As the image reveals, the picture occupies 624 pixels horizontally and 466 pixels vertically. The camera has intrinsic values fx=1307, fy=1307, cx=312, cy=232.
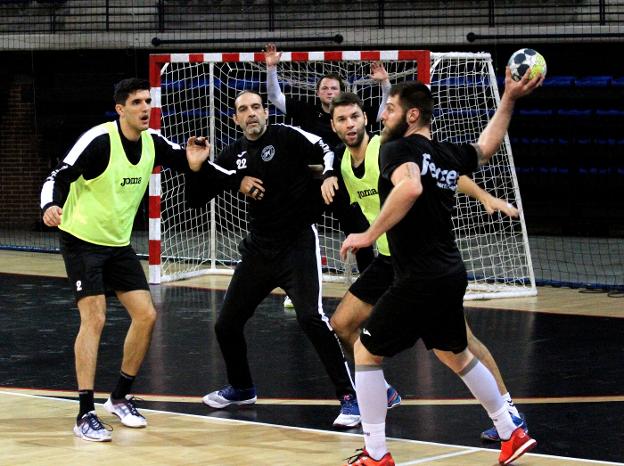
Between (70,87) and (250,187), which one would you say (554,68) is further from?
(250,187)

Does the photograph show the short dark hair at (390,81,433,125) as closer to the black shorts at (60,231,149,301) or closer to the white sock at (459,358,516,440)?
the white sock at (459,358,516,440)

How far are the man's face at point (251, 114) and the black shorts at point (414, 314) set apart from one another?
7.18 ft

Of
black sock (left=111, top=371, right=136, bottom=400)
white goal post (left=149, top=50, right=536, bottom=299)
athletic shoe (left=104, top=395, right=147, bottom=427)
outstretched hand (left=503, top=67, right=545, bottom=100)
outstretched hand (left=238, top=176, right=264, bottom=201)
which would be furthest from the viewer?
white goal post (left=149, top=50, right=536, bottom=299)

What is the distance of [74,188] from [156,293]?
6.41 metres

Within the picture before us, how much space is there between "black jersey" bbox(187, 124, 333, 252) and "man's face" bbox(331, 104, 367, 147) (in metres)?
0.21

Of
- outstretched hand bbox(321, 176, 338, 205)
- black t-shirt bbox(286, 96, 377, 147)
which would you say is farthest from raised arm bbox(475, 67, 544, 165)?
black t-shirt bbox(286, 96, 377, 147)

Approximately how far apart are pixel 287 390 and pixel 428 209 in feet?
9.29

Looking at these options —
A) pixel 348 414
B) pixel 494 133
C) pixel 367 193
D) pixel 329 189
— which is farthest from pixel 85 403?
pixel 494 133

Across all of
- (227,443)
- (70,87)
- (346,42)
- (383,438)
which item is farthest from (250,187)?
(70,87)

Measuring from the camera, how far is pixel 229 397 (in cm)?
875

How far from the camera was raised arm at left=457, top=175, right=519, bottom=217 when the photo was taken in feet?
22.9

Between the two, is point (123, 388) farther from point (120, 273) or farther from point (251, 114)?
point (251, 114)

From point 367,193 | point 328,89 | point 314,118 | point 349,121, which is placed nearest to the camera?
point 349,121

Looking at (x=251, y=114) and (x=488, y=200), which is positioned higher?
(x=251, y=114)
